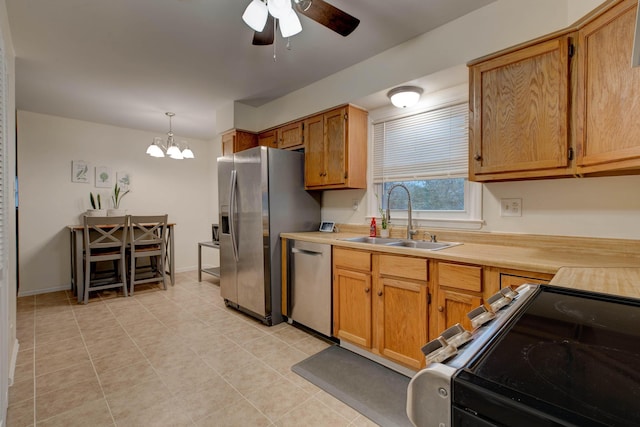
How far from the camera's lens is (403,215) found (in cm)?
271

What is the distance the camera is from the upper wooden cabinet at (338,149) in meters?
2.76

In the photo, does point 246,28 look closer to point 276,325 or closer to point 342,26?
point 342,26

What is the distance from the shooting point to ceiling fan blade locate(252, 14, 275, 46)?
5.73ft

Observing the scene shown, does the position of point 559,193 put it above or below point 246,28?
below

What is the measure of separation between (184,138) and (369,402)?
16.9ft

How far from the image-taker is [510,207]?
2045 mm

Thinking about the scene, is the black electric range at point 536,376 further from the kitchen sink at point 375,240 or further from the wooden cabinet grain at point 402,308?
the kitchen sink at point 375,240

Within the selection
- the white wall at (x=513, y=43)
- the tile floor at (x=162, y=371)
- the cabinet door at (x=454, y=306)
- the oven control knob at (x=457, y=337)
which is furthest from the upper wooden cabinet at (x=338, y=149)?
the oven control knob at (x=457, y=337)

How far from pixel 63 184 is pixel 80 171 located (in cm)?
27

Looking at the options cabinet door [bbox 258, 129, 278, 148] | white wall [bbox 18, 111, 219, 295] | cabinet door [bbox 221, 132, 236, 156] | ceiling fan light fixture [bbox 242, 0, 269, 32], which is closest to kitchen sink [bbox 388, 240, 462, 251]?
ceiling fan light fixture [bbox 242, 0, 269, 32]

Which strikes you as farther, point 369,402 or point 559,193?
point 559,193

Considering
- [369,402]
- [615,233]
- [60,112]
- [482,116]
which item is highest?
[60,112]

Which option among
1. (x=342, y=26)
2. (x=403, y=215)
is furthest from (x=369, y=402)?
(x=342, y=26)

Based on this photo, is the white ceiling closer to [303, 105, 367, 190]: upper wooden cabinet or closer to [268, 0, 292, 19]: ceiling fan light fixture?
[303, 105, 367, 190]: upper wooden cabinet
